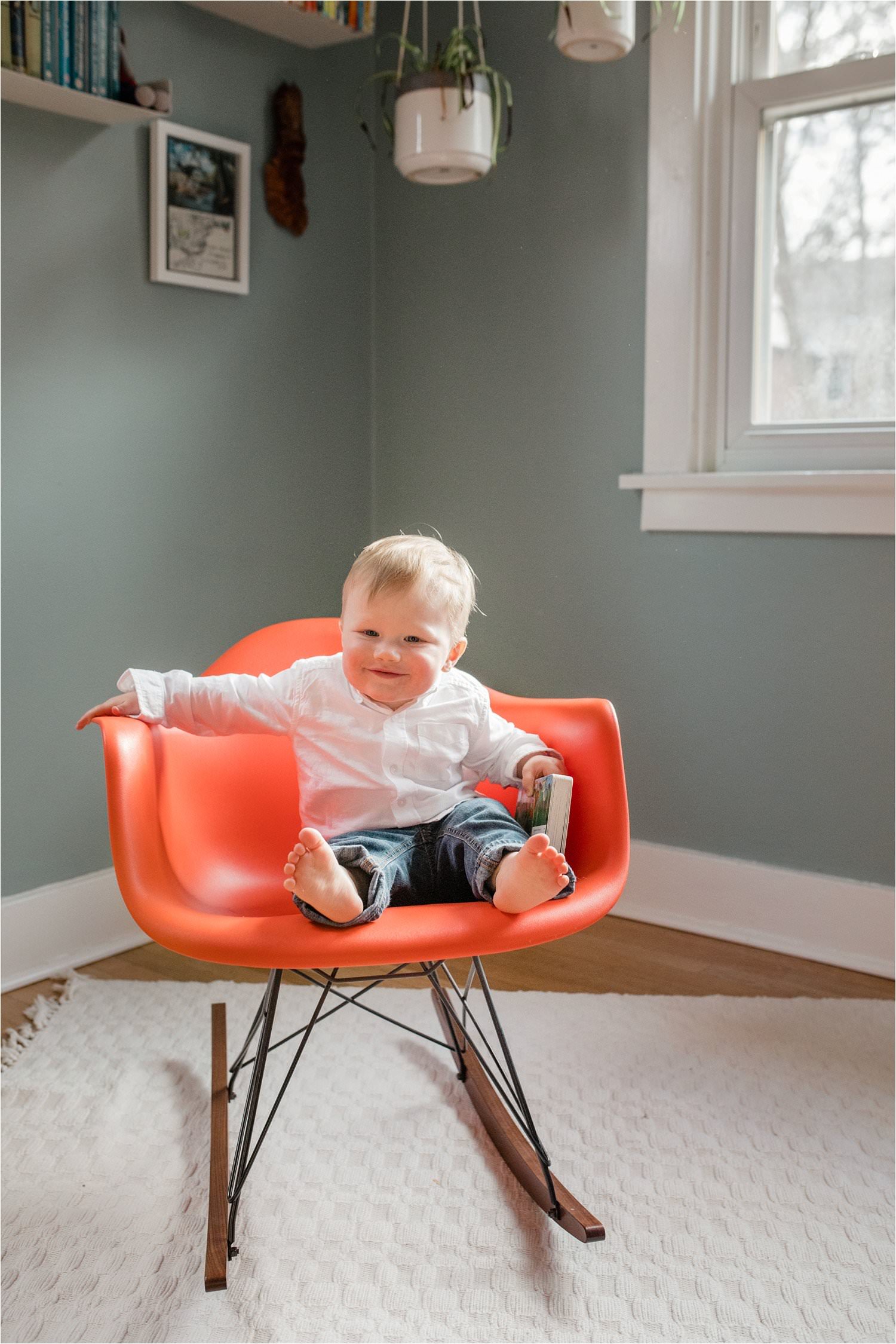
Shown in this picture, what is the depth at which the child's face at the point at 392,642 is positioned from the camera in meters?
1.48

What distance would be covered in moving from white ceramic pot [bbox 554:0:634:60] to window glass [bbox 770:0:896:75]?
15.3 inches

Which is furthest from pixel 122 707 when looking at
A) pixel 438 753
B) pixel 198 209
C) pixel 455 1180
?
pixel 198 209

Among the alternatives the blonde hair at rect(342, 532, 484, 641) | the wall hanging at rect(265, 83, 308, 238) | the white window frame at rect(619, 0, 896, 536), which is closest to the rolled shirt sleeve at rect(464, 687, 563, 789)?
the blonde hair at rect(342, 532, 484, 641)

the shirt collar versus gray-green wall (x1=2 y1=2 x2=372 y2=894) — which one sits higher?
gray-green wall (x1=2 y1=2 x2=372 y2=894)

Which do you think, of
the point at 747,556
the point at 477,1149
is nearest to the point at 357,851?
the point at 477,1149

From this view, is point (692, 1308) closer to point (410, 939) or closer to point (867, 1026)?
Answer: point (410, 939)

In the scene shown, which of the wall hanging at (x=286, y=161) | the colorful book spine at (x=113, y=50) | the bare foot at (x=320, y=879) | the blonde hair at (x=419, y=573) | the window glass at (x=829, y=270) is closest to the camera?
the bare foot at (x=320, y=879)

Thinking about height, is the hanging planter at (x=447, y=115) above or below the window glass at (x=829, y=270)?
above

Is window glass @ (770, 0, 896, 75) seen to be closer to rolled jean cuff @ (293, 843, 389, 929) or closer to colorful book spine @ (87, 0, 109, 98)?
colorful book spine @ (87, 0, 109, 98)

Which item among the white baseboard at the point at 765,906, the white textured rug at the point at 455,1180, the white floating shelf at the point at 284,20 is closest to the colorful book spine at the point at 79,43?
the white floating shelf at the point at 284,20

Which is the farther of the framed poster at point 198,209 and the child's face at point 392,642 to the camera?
the framed poster at point 198,209

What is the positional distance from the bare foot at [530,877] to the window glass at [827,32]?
1.77 meters

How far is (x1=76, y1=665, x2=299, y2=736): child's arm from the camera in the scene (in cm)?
154

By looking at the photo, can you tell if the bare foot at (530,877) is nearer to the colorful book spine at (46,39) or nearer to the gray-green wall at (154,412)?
the gray-green wall at (154,412)
